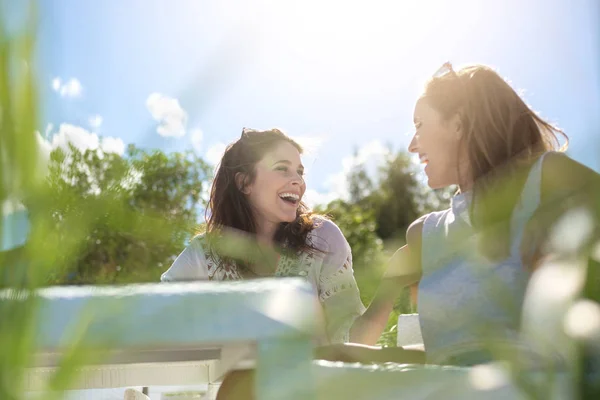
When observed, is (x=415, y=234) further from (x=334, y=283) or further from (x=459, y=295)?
(x=334, y=283)

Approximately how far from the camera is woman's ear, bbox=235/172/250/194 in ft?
10.7

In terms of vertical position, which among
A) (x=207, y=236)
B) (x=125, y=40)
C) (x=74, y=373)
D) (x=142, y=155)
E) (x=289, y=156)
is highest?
(x=289, y=156)

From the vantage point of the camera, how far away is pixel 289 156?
3.25 metres

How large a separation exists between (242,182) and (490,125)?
1736 millimetres

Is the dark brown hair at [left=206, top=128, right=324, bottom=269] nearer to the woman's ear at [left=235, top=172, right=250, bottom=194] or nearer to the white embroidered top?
the woman's ear at [left=235, top=172, right=250, bottom=194]

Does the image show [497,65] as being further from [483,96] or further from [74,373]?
[74,373]

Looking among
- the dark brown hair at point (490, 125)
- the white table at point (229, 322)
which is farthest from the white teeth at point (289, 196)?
the white table at point (229, 322)

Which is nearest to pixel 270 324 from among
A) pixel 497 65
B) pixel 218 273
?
pixel 497 65

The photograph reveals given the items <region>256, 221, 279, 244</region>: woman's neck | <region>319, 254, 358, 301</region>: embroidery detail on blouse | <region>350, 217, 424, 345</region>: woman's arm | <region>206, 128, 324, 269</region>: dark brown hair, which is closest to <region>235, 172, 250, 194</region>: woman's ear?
<region>206, 128, 324, 269</region>: dark brown hair

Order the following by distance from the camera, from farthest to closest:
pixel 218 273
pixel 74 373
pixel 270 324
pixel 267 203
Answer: pixel 267 203, pixel 218 273, pixel 270 324, pixel 74 373

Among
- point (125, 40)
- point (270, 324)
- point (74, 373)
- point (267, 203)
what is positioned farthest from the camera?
point (267, 203)

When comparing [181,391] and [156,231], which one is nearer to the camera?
[156,231]

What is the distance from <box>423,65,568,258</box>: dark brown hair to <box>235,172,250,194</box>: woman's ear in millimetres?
1525

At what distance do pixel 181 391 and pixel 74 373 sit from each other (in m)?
2.62
